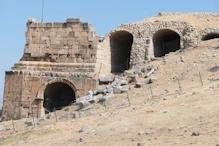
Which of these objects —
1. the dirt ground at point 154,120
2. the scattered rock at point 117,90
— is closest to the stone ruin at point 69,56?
the scattered rock at point 117,90

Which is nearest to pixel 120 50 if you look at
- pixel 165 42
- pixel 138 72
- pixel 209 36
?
pixel 165 42

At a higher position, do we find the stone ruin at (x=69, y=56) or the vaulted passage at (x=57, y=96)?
the stone ruin at (x=69, y=56)

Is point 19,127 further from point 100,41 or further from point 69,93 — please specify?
point 100,41

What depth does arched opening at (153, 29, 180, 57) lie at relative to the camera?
23.0 meters

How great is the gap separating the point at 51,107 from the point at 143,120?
1090cm

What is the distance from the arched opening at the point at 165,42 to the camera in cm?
2298

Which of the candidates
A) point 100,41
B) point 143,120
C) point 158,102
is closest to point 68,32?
point 100,41

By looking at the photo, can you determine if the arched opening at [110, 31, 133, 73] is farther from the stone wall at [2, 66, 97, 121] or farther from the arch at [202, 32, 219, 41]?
the arch at [202, 32, 219, 41]

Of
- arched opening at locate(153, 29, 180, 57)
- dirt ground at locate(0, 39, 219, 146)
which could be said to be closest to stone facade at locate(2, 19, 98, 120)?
dirt ground at locate(0, 39, 219, 146)

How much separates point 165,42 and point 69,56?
289 inches

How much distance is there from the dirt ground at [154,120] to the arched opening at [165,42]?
5.70 metres

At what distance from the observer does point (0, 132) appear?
576 inches

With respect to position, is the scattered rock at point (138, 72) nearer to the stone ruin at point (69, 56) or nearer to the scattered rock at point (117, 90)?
the stone ruin at point (69, 56)

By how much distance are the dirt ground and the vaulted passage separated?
5.18m
